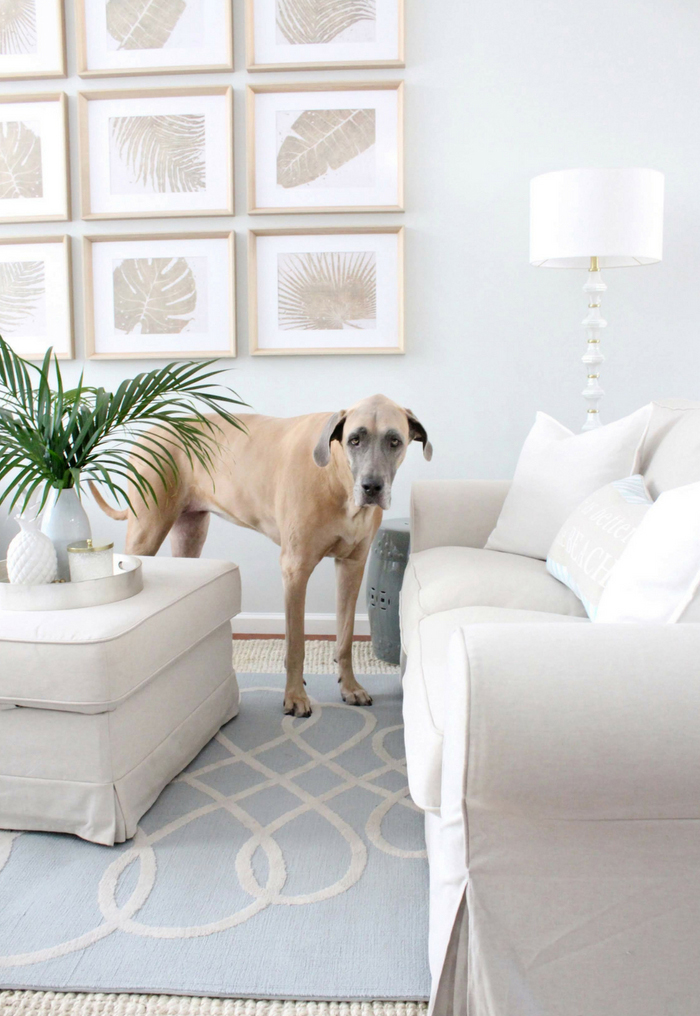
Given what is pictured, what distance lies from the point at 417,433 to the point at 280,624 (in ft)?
4.24

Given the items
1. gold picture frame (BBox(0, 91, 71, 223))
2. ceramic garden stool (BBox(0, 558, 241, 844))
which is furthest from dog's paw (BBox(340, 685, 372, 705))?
gold picture frame (BBox(0, 91, 71, 223))

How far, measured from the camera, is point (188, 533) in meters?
2.87

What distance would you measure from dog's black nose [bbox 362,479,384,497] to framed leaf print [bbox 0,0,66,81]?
2.25m

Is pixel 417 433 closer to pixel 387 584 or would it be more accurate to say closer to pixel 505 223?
pixel 387 584

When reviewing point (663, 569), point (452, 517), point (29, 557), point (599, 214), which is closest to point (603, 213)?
point (599, 214)

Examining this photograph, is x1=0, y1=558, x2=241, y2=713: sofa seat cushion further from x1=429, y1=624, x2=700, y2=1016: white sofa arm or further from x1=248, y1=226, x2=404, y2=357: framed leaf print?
x1=248, y1=226, x2=404, y2=357: framed leaf print

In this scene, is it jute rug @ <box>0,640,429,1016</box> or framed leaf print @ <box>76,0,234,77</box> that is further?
framed leaf print @ <box>76,0,234,77</box>

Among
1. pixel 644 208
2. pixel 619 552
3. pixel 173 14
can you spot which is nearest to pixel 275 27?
pixel 173 14

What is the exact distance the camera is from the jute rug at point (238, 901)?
1.15m

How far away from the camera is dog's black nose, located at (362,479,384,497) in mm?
2027

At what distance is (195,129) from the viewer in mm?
2961

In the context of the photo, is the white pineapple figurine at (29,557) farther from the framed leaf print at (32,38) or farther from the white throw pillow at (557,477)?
the framed leaf print at (32,38)

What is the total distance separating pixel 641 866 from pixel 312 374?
94.9 inches

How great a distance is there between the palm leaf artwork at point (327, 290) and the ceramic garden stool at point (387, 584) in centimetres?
89
